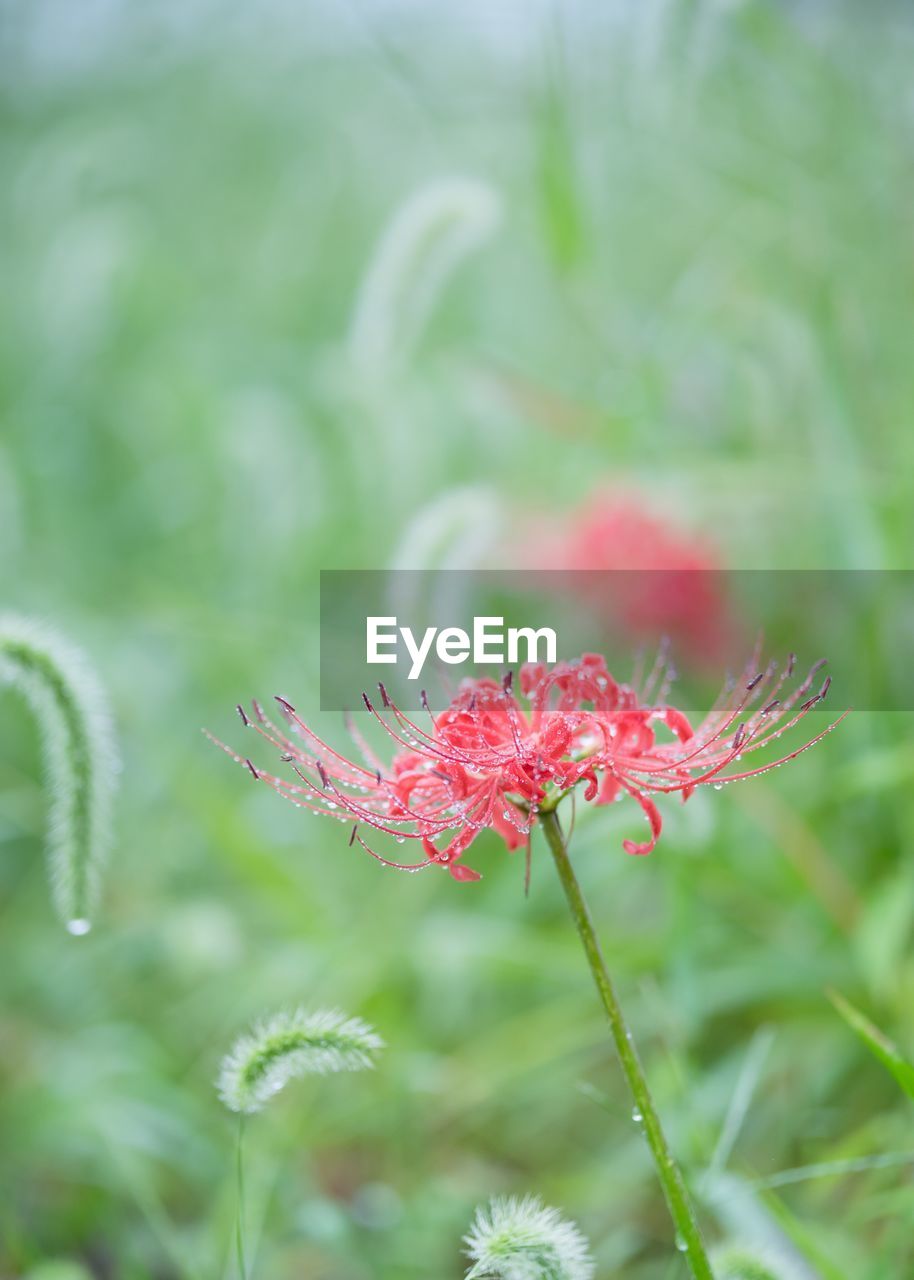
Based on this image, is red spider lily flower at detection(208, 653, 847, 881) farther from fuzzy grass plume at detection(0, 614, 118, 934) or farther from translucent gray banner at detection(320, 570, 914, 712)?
translucent gray banner at detection(320, 570, 914, 712)

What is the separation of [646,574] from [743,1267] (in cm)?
141

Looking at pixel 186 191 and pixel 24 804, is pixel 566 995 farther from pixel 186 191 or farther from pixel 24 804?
pixel 186 191

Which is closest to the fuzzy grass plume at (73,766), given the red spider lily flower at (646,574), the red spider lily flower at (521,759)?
the red spider lily flower at (521,759)

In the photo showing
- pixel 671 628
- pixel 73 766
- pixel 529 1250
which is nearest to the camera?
pixel 529 1250

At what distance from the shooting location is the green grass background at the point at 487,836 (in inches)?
56.6

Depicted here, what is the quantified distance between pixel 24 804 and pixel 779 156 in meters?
1.60

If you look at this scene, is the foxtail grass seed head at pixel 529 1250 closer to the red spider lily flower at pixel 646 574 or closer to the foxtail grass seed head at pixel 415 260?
the foxtail grass seed head at pixel 415 260

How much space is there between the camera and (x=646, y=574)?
2.12 meters

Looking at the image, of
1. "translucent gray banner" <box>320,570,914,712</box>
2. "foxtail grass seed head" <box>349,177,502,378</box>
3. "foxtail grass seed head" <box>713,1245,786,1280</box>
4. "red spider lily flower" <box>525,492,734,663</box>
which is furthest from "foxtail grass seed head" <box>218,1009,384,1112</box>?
"red spider lily flower" <box>525,492,734,663</box>

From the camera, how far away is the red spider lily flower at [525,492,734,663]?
6.78ft

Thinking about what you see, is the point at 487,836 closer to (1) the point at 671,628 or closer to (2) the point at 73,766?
(1) the point at 671,628

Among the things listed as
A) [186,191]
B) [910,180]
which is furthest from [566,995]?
[186,191]

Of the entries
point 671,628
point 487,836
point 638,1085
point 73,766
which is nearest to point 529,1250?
point 638,1085

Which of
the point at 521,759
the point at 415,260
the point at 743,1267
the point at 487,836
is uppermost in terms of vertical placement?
the point at 415,260
